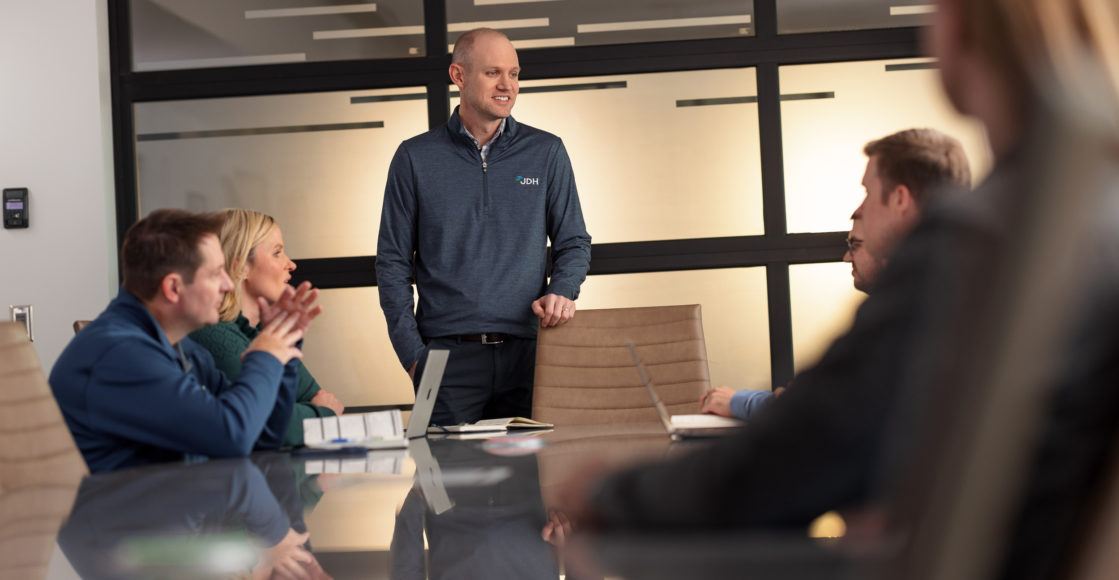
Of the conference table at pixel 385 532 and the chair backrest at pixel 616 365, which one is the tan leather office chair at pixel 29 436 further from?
the chair backrest at pixel 616 365

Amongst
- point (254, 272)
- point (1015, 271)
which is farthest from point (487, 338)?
point (1015, 271)

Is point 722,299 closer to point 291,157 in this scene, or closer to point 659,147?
point 659,147

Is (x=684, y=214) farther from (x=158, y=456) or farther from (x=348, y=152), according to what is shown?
(x=158, y=456)

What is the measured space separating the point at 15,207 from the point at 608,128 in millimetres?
2701

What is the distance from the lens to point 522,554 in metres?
1.03

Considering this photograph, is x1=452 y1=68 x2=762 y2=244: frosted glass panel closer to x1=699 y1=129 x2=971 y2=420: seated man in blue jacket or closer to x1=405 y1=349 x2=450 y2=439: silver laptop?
x1=405 y1=349 x2=450 y2=439: silver laptop

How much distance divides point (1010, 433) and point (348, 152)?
4.56 m

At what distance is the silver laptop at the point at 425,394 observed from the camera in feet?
7.86

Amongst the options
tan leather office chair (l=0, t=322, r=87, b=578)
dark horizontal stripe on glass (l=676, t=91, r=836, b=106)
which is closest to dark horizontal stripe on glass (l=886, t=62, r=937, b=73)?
dark horizontal stripe on glass (l=676, t=91, r=836, b=106)

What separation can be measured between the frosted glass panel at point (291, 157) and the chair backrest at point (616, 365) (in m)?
1.73

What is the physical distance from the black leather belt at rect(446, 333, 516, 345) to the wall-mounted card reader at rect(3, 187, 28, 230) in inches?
92.1

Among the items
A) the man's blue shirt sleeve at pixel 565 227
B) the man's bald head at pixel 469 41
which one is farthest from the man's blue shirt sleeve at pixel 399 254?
the man's blue shirt sleeve at pixel 565 227

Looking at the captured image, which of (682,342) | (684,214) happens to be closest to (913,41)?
(684,214)

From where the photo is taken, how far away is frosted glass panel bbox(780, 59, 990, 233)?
15.2 feet
